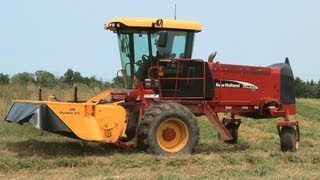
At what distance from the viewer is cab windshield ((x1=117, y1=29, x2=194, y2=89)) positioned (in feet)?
37.1

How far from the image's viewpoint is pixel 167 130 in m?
10.7

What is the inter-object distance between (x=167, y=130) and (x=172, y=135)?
164mm

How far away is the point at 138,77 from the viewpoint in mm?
11375

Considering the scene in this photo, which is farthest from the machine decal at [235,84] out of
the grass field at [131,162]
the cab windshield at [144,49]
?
the grass field at [131,162]

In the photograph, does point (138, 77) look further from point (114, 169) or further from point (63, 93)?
point (63, 93)

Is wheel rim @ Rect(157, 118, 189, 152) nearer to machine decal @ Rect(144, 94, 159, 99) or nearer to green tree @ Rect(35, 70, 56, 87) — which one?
machine decal @ Rect(144, 94, 159, 99)

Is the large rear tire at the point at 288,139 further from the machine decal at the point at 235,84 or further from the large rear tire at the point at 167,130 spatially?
the large rear tire at the point at 167,130

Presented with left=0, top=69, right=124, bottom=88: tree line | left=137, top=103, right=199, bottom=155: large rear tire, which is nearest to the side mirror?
left=137, top=103, right=199, bottom=155: large rear tire

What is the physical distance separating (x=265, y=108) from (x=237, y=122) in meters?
1.26

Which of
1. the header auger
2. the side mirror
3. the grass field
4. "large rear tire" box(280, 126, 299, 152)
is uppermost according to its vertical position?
the side mirror

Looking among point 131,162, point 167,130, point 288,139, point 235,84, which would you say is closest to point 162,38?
point 167,130

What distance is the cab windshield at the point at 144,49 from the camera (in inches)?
446

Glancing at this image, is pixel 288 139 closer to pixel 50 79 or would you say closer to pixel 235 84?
pixel 235 84

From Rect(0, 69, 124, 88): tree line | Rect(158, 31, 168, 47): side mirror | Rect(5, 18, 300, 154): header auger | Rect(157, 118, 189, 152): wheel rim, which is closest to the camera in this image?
Rect(5, 18, 300, 154): header auger
